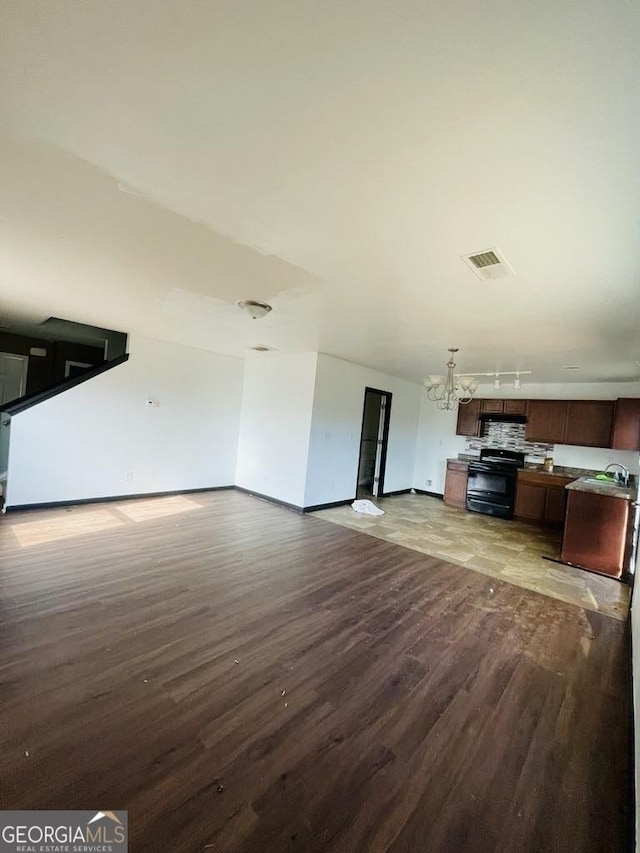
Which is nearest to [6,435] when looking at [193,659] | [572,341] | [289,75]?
[193,659]

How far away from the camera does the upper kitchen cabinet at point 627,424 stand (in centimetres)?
502

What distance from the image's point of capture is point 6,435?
15.8 ft

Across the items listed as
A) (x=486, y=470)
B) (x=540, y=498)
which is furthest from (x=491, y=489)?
(x=540, y=498)

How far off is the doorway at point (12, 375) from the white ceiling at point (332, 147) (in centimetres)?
473

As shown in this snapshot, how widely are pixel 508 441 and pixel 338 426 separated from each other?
3485mm

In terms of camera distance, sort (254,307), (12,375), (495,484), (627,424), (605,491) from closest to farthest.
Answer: (254,307)
(605,491)
(627,424)
(495,484)
(12,375)

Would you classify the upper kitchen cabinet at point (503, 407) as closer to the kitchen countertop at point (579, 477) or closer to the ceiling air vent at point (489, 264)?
the kitchen countertop at point (579, 477)

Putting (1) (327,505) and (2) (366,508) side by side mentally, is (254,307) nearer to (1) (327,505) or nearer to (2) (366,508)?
(1) (327,505)

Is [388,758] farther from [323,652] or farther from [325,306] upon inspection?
[325,306]

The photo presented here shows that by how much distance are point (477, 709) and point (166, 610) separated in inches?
79.3

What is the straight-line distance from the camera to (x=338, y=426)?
5.62m

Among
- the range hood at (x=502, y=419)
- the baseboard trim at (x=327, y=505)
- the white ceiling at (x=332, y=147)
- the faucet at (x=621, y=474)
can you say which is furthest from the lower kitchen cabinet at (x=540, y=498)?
the white ceiling at (x=332, y=147)

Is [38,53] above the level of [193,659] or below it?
above

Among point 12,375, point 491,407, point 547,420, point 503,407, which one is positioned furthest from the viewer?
point 491,407
